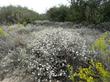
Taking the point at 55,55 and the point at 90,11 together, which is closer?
the point at 55,55

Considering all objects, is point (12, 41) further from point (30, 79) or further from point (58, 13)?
point (58, 13)

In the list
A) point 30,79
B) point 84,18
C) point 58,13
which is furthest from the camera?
point 58,13

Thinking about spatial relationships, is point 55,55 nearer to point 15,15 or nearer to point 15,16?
point 15,16

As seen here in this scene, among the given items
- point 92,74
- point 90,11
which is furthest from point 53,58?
point 90,11

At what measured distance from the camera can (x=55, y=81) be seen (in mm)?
5445

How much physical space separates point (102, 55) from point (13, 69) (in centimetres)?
213

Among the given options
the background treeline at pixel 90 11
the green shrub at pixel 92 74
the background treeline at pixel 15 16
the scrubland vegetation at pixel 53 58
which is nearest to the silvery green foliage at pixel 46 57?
the scrubland vegetation at pixel 53 58

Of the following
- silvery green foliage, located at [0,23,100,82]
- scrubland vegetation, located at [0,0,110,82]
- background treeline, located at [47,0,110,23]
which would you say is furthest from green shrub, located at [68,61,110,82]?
background treeline, located at [47,0,110,23]

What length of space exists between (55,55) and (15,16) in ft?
40.0

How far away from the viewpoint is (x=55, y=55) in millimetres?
5801

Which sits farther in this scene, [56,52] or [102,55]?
[56,52]

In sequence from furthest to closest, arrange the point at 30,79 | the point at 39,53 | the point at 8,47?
the point at 8,47, the point at 39,53, the point at 30,79

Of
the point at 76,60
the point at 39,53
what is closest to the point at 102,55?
the point at 76,60

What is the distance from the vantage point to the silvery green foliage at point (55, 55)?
5563 mm
